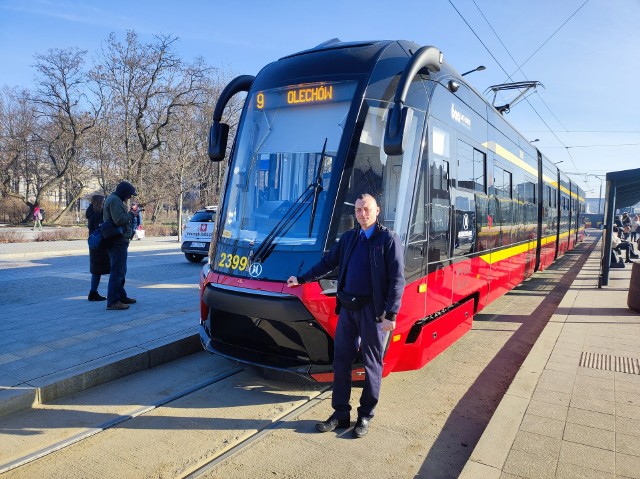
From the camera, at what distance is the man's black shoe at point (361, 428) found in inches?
155

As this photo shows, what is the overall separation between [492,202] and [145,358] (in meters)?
5.35

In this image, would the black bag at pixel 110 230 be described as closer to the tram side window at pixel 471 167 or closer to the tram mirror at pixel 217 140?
the tram mirror at pixel 217 140

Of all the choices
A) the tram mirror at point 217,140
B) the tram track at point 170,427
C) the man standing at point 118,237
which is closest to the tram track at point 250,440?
the tram track at point 170,427

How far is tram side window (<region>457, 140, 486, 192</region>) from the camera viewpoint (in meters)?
5.91

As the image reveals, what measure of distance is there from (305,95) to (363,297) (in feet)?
6.93

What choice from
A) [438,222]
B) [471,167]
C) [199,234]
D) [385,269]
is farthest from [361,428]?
[199,234]

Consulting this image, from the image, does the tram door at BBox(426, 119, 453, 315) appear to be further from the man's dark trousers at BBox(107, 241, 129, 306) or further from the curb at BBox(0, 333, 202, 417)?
the man's dark trousers at BBox(107, 241, 129, 306)

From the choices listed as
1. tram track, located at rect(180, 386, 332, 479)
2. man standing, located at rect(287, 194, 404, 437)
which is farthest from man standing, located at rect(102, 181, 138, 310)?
man standing, located at rect(287, 194, 404, 437)

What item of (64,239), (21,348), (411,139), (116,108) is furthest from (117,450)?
(116,108)

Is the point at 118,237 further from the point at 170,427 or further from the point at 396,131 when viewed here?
the point at 396,131

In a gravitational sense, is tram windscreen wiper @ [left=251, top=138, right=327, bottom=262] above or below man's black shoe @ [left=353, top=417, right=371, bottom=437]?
above

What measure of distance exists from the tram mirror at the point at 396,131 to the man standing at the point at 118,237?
15.7ft

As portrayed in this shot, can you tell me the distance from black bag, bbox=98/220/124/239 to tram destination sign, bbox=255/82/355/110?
3.54m

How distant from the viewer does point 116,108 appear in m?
35.2
